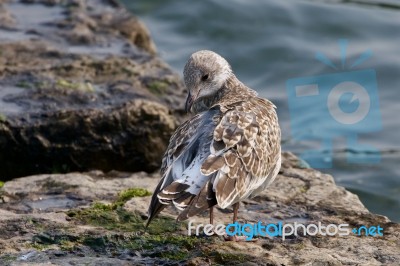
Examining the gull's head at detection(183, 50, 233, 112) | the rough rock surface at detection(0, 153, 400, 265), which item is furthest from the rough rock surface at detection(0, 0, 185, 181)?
the gull's head at detection(183, 50, 233, 112)

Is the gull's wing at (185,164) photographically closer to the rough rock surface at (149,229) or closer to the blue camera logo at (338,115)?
the rough rock surface at (149,229)

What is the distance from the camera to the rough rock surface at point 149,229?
5066 millimetres

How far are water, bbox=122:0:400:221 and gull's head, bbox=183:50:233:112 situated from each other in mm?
4408

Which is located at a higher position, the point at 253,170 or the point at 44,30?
the point at 44,30

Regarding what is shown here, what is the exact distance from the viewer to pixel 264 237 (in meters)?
5.56

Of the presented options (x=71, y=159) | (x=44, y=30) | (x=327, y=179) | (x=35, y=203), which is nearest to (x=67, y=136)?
(x=71, y=159)

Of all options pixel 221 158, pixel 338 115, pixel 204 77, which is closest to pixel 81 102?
pixel 204 77

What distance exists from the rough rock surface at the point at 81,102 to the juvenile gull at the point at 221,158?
1.26 m

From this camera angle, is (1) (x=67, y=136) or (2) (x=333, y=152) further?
(2) (x=333, y=152)

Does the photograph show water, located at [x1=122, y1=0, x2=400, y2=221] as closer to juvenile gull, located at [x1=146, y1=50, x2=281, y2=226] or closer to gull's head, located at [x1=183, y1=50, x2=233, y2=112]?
gull's head, located at [x1=183, y1=50, x2=233, y2=112]

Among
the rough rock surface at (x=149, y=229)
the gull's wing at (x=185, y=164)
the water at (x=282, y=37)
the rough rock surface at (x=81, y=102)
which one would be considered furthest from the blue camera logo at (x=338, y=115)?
the gull's wing at (x=185, y=164)

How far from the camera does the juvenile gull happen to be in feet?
15.8

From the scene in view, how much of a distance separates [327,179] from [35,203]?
2134 millimetres

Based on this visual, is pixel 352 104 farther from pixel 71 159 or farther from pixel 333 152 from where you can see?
pixel 71 159
